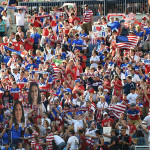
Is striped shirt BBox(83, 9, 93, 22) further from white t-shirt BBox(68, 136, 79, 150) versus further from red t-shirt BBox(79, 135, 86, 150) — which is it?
white t-shirt BBox(68, 136, 79, 150)

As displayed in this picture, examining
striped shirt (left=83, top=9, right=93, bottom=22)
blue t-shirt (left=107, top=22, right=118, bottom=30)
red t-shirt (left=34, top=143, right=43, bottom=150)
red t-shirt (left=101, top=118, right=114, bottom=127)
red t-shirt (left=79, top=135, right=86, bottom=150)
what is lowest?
red t-shirt (left=34, top=143, right=43, bottom=150)

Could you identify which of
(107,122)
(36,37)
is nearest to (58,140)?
(107,122)

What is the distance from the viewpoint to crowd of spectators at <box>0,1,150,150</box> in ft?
85.1

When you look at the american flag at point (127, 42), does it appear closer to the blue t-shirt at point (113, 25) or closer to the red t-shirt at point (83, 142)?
the blue t-shirt at point (113, 25)

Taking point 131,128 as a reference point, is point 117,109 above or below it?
above

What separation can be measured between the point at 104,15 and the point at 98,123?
10612 mm

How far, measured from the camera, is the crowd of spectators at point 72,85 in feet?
85.1

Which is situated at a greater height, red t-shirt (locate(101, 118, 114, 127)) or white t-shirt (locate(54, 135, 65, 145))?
red t-shirt (locate(101, 118, 114, 127))

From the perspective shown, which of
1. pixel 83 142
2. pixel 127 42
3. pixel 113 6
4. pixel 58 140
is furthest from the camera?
pixel 113 6

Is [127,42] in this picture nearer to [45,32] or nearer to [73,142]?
[45,32]

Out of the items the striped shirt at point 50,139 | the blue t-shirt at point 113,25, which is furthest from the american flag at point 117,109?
the blue t-shirt at point 113,25

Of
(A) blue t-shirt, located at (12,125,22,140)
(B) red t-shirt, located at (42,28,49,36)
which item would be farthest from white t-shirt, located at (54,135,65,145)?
(B) red t-shirt, located at (42,28,49,36)

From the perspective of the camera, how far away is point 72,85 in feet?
95.5

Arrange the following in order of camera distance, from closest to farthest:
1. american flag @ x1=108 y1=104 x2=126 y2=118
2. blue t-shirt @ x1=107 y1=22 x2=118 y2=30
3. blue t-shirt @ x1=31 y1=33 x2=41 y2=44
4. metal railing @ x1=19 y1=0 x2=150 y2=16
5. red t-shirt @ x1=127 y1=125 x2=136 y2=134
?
red t-shirt @ x1=127 y1=125 x2=136 y2=134 < american flag @ x1=108 y1=104 x2=126 y2=118 < blue t-shirt @ x1=107 y1=22 x2=118 y2=30 < blue t-shirt @ x1=31 y1=33 x2=41 y2=44 < metal railing @ x1=19 y1=0 x2=150 y2=16
